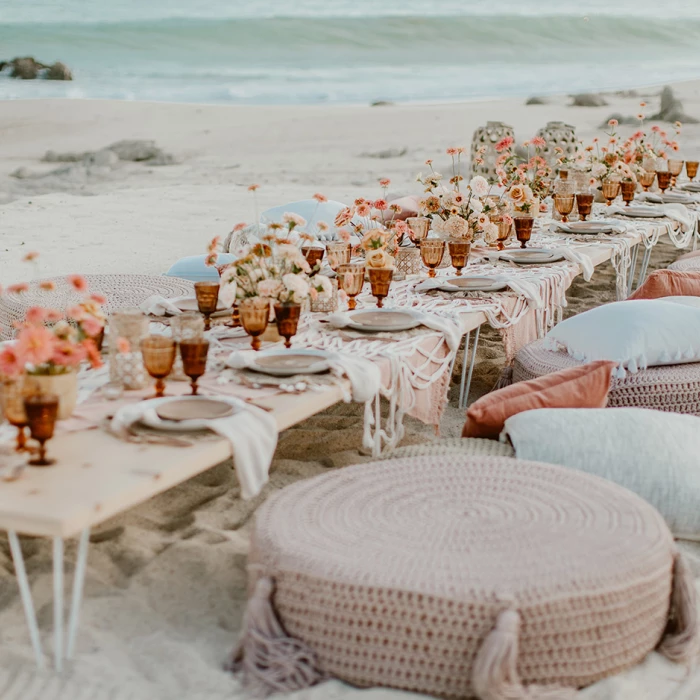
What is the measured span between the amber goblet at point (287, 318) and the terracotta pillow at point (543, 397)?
585mm

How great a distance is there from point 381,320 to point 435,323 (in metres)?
0.17

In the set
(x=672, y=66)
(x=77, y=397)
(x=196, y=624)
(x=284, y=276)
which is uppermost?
(x=672, y=66)

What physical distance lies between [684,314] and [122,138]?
17.2m

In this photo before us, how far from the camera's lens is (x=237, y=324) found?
326 centimetres

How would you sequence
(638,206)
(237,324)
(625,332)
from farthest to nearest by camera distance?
1. (638,206)
2. (625,332)
3. (237,324)

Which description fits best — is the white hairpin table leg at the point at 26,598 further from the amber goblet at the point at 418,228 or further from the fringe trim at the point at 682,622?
the amber goblet at the point at 418,228

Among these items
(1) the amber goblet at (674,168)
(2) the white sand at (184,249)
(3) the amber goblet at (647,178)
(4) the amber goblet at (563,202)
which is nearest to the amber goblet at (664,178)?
(3) the amber goblet at (647,178)

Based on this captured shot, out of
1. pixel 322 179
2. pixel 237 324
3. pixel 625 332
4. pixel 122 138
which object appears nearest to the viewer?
pixel 237 324

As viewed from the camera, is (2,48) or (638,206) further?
(2,48)

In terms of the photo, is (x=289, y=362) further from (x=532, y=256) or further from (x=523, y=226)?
(x=523, y=226)

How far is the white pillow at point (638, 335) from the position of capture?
3.48 metres

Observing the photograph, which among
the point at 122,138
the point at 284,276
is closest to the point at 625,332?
the point at 284,276

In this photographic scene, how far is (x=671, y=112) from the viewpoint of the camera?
1939 cm

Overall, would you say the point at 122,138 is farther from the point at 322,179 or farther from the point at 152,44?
the point at 152,44
